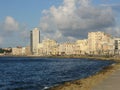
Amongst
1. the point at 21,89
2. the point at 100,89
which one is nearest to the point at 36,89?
the point at 21,89

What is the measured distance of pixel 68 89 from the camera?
77.0 ft

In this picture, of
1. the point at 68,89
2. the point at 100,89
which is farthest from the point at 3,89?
the point at 100,89

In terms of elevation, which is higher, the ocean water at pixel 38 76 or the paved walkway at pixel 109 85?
the paved walkway at pixel 109 85

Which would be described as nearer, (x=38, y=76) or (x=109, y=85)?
(x=109, y=85)

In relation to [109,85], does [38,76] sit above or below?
below

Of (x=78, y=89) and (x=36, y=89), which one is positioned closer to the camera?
(x=78, y=89)

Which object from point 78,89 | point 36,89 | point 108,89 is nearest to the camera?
point 108,89

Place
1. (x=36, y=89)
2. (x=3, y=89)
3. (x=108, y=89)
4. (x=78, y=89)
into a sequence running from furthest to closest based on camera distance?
(x=3, y=89) < (x=36, y=89) < (x=78, y=89) < (x=108, y=89)

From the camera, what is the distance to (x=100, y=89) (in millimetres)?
20766

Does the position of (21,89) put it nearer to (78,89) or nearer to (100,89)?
(78,89)

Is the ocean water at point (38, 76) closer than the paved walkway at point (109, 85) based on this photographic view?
No

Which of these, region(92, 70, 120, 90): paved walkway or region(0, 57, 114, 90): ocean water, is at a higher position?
region(92, 70, 120, 90): paved walkway

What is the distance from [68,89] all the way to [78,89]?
861 millimetres

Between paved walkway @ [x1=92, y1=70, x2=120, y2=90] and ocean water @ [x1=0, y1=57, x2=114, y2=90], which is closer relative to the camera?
paved walkway @ [x1=92, y1=70, x2=120, y2=90]
